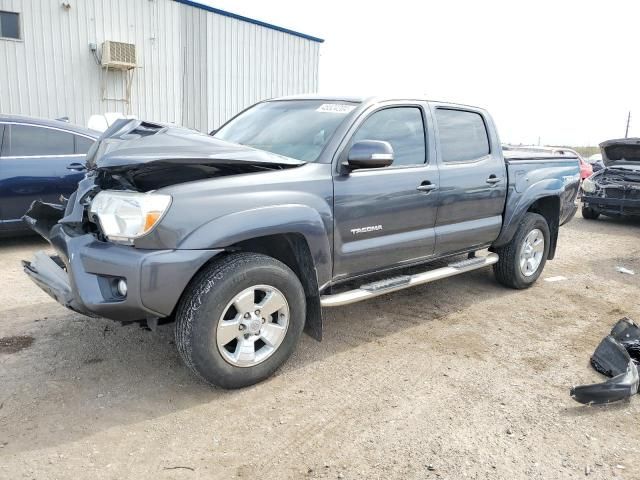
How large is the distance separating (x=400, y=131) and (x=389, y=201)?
0.64 metres

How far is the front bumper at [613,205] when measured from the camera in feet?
33.7

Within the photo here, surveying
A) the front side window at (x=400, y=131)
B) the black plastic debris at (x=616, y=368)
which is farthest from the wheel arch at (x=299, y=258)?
the black plastic debris at (x=616, y=368)

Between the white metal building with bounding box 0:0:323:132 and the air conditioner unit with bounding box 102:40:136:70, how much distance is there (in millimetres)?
26

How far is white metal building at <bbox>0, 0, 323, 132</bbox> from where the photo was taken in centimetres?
1286

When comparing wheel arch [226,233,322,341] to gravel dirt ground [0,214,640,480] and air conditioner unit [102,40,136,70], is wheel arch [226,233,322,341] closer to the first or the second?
gravel dirt ground [0,214,640,480]

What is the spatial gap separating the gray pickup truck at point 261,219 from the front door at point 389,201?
0.01 m

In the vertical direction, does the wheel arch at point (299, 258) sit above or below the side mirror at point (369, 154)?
below

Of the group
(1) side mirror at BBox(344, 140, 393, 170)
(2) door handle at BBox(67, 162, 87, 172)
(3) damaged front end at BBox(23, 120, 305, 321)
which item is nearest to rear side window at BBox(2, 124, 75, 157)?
(2) door handle at BBox(67, 162, 87, 172)

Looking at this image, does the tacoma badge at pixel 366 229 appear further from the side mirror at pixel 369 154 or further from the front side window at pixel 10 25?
the front side window at pixel 10 25

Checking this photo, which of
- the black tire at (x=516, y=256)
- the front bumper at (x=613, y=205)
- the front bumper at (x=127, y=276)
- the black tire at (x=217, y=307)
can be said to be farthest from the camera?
the front bumper at (x=613, y=205)

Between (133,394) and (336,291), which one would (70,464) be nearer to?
(133,394)

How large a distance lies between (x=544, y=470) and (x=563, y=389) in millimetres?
979

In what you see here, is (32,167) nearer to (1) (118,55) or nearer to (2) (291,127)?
(2) (291,127)

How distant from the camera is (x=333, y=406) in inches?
122
